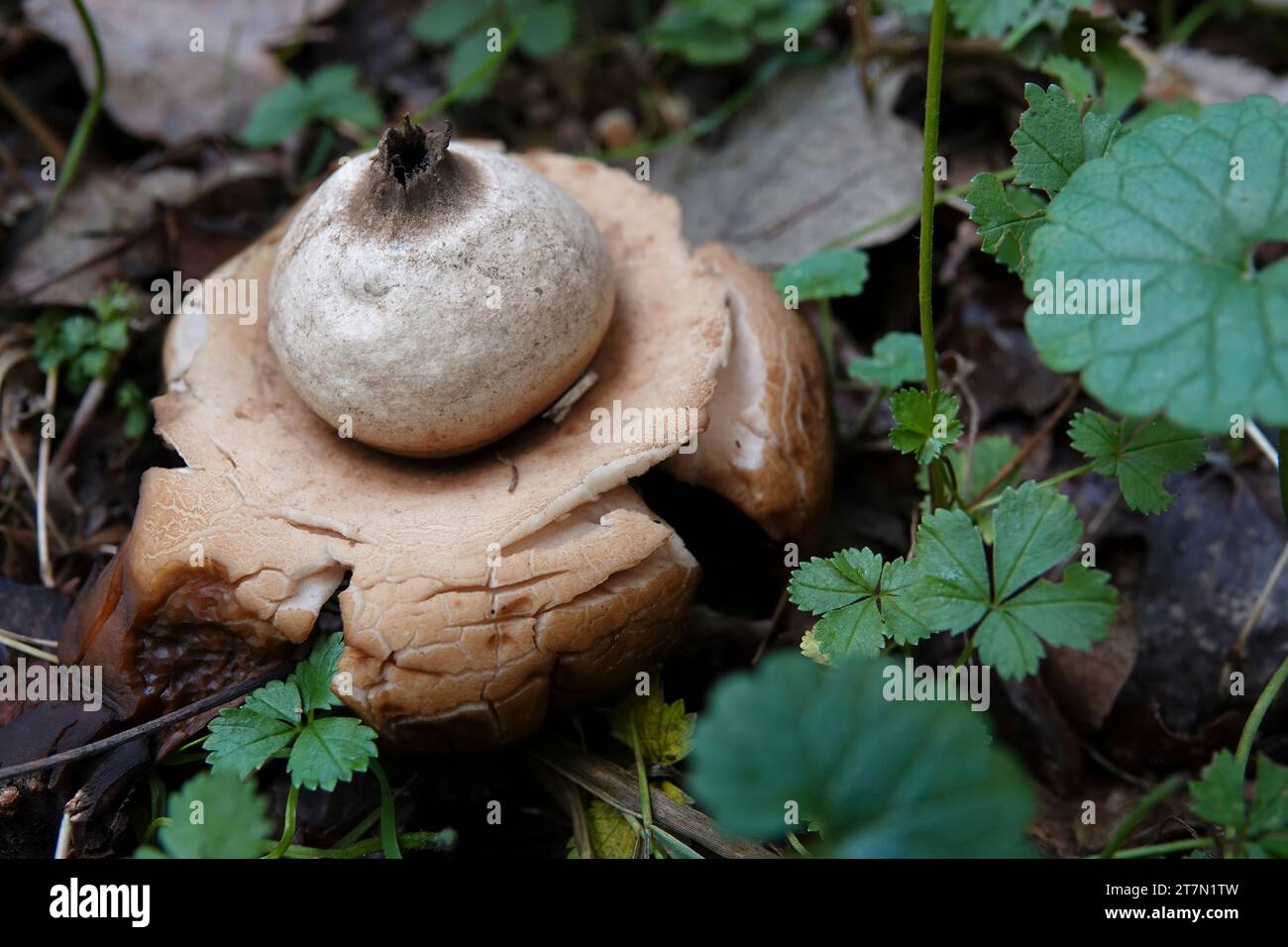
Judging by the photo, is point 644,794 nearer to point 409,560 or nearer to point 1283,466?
point 409,560

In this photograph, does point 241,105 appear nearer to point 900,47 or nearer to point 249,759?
point 900,47

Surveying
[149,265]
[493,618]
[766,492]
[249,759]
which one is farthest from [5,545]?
[766,492]

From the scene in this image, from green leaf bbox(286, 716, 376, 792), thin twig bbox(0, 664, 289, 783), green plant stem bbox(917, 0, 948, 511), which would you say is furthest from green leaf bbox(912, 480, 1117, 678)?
thin twig bbox(0, 664, 289, 783)

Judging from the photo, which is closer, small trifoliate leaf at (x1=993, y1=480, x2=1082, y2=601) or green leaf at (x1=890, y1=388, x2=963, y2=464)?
small trifoliate leaf at (x1=993, y1=480, x2=1082, y2=601)

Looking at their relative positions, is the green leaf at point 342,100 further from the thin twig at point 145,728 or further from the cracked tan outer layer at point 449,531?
the thin twig at point 145,728

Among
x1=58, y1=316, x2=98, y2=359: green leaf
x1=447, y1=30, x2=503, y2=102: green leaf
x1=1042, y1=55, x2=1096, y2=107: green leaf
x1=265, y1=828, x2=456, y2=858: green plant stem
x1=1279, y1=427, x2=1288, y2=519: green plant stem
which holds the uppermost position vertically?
x1=447, y1=30, x2=503, y2=102: green leaf

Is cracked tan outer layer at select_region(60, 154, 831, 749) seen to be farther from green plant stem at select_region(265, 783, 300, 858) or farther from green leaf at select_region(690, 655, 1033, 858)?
green leaf at select_region(690, 655, 1033, 858)

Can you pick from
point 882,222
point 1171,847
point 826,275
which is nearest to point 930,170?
point 826,275
